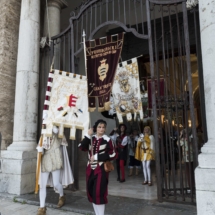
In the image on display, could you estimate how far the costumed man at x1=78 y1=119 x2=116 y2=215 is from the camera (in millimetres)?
3545

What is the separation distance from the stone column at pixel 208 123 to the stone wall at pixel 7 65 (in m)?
5.11

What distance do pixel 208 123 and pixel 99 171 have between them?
77.5 inches

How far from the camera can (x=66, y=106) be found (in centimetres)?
470

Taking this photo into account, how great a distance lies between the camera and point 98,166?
365 cm

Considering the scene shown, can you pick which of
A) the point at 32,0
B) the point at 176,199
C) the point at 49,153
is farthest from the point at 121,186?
the point at 32,0

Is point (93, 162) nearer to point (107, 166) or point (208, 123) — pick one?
point (107, 166)

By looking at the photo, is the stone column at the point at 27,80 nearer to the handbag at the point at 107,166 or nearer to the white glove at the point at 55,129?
the white glove at the point at 55,129

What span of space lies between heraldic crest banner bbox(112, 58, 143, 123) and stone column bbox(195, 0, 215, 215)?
228 centimetres

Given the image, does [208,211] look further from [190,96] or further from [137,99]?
[137,99]

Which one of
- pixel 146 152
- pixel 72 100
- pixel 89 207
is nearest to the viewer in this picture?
pixel 89 207

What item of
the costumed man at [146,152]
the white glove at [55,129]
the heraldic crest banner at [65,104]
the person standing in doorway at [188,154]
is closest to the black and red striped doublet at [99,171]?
the heraldic crest banner at [65,104]

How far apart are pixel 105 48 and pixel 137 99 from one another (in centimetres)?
155

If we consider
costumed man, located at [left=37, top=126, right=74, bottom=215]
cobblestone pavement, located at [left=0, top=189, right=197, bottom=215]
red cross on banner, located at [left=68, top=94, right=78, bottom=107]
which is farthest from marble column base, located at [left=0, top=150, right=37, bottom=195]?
red cross on banner, located at [left=68, top=94, right=78, bottom=107]

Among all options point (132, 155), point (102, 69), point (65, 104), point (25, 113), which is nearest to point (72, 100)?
point (65, 104)
